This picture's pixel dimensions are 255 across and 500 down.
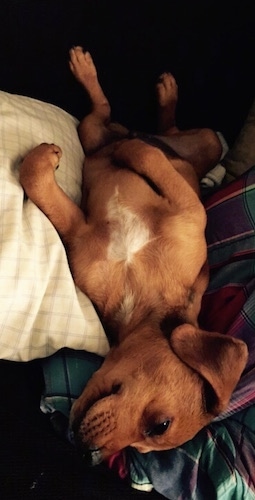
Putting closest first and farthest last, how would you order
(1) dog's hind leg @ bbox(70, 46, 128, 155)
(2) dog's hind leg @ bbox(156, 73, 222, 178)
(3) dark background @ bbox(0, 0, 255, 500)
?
(3) dark background @ bbox(0, 0, 255, 500) < (1) dog's hind leg @ bbox(70, 46, 128, 155) < (2) dog's hind leg @ bbox(156, 73, 222, 178)

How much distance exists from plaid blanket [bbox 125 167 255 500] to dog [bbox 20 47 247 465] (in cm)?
8

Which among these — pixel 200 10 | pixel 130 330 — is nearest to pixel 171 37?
pixel 200 10

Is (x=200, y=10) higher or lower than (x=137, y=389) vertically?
higher

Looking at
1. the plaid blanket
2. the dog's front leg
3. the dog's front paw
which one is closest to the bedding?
the plaid blanket

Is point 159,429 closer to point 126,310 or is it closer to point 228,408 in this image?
point 228,408

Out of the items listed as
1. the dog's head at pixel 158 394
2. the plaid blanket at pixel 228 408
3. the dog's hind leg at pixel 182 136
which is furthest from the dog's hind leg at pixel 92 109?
the dog's head at pixel 158 394

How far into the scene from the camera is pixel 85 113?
2.41m

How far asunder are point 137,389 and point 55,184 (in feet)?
2.04

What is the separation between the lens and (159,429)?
171cm

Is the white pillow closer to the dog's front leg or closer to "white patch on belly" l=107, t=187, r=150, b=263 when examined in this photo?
the dog's front leg

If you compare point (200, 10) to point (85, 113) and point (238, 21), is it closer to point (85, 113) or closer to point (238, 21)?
point (238, 21)

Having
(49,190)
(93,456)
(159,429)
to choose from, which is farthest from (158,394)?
(49,190)

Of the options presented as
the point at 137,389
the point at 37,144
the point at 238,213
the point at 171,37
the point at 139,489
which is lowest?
the point at 139,489

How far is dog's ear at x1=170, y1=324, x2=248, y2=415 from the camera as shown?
1732mm
